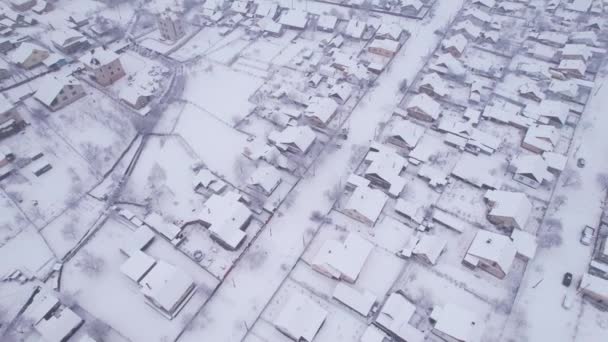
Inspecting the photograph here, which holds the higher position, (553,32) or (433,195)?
(553,32)

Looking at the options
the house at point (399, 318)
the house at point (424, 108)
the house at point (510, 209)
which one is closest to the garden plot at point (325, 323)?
the house at point (399, 318)

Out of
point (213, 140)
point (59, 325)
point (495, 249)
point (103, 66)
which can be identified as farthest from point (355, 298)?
point (103, 66)

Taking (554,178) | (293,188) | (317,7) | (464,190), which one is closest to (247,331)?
(293,188)

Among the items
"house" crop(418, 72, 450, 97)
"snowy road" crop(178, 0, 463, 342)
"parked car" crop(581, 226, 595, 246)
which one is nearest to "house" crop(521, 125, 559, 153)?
"parked car" crop(581, 226, 595, 246)

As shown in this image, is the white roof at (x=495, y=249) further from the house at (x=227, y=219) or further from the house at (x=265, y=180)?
the house at (x=227, y=219)

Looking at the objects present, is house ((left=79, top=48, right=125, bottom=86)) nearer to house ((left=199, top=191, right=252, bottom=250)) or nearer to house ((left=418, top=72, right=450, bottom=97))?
house ((left=199, top=191, right=252, bottom=250))

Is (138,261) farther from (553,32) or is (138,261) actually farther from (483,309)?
(553,32)
